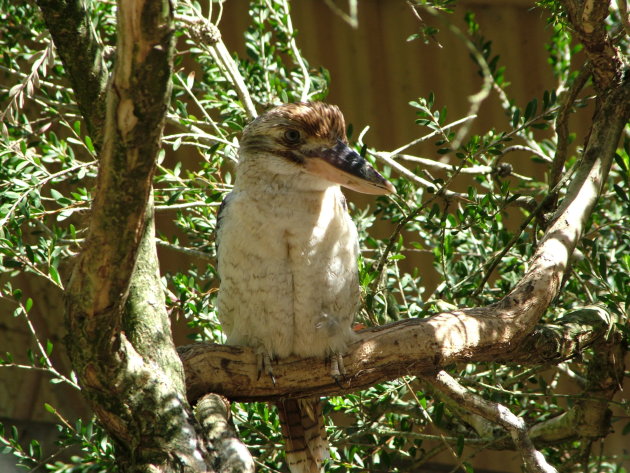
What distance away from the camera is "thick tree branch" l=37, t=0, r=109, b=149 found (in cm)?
171

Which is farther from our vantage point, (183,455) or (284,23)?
(284,23)

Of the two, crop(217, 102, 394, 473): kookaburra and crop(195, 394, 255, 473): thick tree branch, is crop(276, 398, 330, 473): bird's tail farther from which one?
crop(195, 394, 255, 473): thick tree branch

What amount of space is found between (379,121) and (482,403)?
112 inches

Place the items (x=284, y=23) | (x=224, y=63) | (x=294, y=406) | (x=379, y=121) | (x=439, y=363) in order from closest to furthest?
(x=439, y=363) < (x=294, y=406) < (x=224, y=63) < (x=284, y=23) < (x=379, y=121)

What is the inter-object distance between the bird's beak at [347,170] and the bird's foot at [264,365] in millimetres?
602

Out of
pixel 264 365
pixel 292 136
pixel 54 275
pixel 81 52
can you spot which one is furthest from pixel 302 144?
pixel 54 275

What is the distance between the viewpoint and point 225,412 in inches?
80.2

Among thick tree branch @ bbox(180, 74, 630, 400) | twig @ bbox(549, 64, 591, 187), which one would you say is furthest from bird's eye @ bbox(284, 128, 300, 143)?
twig @ bbox(549, 64, 591, 187)

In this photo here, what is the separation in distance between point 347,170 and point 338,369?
0.62 meters

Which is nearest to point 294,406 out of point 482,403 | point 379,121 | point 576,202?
point 482,403

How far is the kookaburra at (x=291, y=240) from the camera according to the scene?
2.37 meters

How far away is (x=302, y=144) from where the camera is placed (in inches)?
95.4

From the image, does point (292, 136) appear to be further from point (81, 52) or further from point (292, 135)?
point (81, 52)

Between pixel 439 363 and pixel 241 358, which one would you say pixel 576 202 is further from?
pixel 241 358
